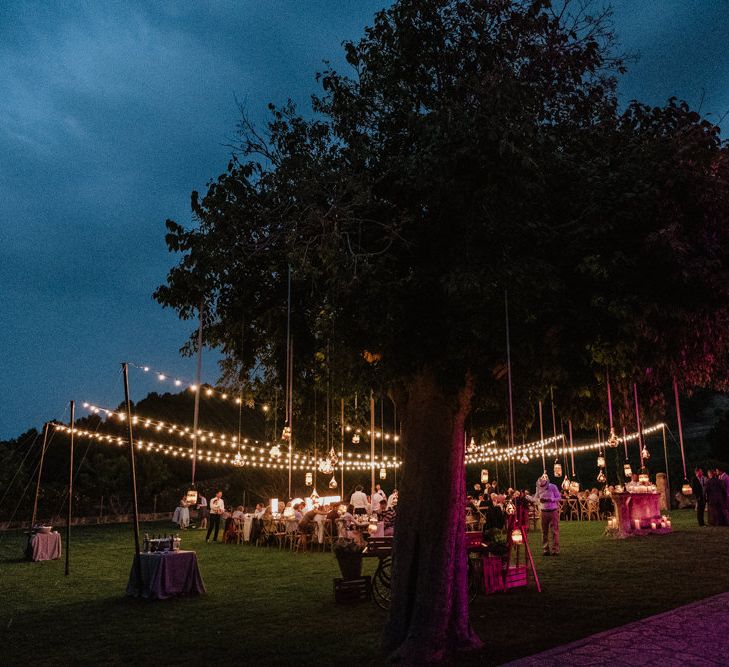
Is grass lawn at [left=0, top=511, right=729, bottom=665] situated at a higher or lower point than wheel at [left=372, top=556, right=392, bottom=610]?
lower

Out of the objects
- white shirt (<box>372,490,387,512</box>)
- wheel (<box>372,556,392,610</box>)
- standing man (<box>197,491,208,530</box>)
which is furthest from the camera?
standing man (<box>197,491,208,530</box>)

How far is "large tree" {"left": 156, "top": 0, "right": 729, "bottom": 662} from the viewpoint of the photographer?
261 inches

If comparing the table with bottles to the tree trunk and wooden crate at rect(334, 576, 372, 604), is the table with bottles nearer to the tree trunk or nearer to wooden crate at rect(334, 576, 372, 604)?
wooden crate at rect(334, 576, 372, 604)

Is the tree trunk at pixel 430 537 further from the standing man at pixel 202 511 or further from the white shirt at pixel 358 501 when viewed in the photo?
the standing man at pixel 202 511

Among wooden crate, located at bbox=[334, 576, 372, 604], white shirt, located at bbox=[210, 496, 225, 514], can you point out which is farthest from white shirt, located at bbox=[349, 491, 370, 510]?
wooden crate, located at bbox=[334, 576, 372, 604]

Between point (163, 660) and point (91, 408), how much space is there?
1084 cm

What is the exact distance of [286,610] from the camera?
353 inches

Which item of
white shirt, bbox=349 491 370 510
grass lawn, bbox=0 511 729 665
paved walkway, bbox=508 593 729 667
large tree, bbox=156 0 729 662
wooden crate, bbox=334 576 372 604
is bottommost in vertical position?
grass lawn, bbox=0 511 729 665

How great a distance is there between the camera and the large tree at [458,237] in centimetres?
663

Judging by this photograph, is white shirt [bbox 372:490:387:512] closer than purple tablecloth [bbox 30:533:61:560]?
No

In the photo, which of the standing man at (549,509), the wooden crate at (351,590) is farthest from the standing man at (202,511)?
the wooden crate at (351,590)

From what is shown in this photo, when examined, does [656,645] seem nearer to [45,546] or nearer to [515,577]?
[515,577]

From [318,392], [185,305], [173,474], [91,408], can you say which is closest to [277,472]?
[173,474]

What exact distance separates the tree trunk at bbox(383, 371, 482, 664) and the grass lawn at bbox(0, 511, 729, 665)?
14.1 inches
